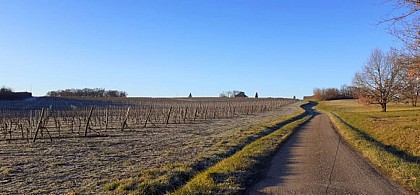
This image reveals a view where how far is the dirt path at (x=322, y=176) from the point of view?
311 inches

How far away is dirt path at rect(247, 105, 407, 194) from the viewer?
790 centimetres

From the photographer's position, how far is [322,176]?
30.3 ft

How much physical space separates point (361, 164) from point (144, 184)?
6.58m

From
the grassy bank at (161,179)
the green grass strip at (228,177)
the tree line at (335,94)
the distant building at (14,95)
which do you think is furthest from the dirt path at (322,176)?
the tree line at (335,94)

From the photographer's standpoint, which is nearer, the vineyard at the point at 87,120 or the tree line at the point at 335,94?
the vineyard at the point at 87,120

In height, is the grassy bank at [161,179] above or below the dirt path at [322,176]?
below

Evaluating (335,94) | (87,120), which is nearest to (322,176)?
(87,120)

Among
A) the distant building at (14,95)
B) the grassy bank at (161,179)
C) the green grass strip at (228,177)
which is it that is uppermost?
the distant building at (14,95)

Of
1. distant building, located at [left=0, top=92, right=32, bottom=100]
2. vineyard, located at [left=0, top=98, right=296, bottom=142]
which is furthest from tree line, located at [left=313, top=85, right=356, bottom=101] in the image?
distant building, located at [left=0, top=92, right=32, bottom=100]

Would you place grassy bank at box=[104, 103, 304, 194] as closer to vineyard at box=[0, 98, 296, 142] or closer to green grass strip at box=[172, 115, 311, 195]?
green grass strip at box=[172, 115, 311, 195]

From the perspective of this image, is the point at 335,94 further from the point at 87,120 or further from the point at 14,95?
the point at 87,120

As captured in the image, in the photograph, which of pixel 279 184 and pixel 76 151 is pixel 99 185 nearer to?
pixel 279 184

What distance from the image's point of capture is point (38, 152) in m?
15.7

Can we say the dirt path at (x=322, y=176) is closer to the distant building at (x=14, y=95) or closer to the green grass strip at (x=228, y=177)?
the green grass strip at (x=228, y=177)
